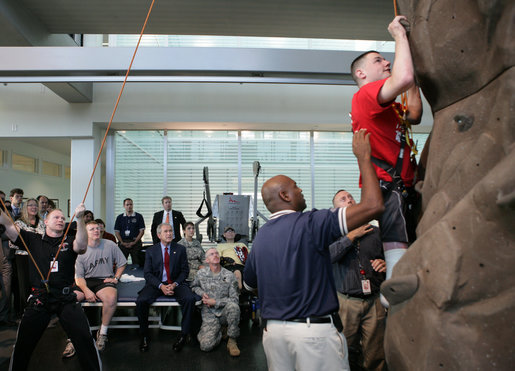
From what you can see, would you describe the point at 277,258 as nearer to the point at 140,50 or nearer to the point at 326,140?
the point at 140,50

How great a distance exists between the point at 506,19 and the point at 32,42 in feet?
23.2

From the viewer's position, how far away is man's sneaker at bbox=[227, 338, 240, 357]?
393 cm

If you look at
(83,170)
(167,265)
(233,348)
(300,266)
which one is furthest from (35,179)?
(300,266)

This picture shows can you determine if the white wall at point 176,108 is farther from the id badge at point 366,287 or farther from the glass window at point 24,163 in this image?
the id badge at point 366,287

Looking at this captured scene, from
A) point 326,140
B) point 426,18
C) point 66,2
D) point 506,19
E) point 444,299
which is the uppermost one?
point 66,2

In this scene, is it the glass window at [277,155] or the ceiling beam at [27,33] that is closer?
the ceiling beam at [27,33]

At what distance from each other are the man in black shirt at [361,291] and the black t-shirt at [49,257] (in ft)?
7.54

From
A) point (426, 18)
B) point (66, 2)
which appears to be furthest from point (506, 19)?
point (66, 2)

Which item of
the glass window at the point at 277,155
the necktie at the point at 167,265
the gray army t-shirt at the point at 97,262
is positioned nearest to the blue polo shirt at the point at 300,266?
the necktie at the point at 167,265

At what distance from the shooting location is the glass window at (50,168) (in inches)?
498

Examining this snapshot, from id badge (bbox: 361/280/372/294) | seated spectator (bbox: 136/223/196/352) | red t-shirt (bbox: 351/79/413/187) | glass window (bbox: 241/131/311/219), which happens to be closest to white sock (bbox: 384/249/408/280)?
red t-shirt (bbox: 351/79/413/187)

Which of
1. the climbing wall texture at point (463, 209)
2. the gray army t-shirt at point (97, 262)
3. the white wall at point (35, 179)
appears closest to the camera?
the climbing wall texture at point (463, 209)

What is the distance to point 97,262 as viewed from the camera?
4.61 m

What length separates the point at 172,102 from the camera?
834 cm
